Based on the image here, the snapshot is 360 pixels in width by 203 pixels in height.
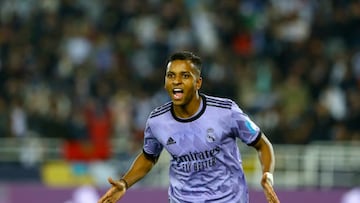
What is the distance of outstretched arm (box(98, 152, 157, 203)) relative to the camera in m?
7.59

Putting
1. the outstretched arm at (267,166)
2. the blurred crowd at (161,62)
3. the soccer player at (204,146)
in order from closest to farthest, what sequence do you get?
the outstretched arm at (267,166), the soccer player at (204,146), the blurred crowd at (161,62)

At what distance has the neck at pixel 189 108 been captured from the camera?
7.54 metres

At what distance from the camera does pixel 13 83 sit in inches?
665

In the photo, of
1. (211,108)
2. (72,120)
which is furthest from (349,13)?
(211,108)

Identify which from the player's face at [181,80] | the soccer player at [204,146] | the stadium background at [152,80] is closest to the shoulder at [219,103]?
the soccer player at [204,146]

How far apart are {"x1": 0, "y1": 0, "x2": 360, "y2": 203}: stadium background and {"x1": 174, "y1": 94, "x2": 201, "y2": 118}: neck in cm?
566

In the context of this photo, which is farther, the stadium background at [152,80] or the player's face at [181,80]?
the stadium background at [152,80]

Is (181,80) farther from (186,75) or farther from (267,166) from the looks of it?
(267,166)

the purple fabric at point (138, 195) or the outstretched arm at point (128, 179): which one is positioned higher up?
the outstretched arm at point (128, 179)

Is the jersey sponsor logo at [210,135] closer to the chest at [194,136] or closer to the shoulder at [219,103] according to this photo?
the chest at [194,136]

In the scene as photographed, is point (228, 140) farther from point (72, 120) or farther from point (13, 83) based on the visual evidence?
point (13, 83)

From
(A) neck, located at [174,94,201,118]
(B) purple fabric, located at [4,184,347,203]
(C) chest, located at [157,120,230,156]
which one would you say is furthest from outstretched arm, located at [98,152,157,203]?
(B) purple fabric, located at [4,184,347,203]

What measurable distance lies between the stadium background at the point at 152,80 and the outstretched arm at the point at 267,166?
19.1ft

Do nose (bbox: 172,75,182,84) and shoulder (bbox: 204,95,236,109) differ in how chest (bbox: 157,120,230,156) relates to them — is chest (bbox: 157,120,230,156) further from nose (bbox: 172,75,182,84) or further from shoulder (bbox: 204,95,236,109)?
nose (bbox: 172,75,182,84)
